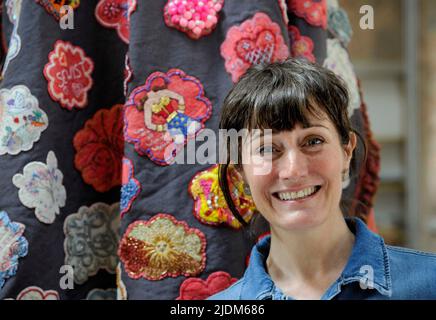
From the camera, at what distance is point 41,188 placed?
2.25 ft

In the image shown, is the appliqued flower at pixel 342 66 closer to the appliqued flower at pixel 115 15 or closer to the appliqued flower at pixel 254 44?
the appliqued flower at pixel 254 44

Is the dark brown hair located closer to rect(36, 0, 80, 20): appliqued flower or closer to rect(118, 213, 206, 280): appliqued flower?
rect(118, 213, 206, 280): appliqued flower

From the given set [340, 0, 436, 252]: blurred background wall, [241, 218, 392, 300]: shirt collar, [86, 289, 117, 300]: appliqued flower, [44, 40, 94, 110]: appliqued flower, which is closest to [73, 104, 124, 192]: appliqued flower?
[44, 40, 94, 110]: appliqued flower

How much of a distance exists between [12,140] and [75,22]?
18 centimetres

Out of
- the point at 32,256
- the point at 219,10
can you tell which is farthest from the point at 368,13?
the point at 32,256

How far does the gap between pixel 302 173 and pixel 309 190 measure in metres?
0.02

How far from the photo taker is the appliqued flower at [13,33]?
2.32ft

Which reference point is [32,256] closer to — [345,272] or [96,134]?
[96,134]

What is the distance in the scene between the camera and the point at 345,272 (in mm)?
558

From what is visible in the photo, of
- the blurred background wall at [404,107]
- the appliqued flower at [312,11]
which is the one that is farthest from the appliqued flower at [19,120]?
the blurred background wall at [404,107]

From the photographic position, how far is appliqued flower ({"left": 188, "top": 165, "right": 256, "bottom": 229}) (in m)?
0.67

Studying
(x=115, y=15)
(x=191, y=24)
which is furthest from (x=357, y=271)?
(x=115, y=15)

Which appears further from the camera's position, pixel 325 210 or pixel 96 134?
pixel 96 134

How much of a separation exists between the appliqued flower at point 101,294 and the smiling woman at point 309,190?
0.23 meters
